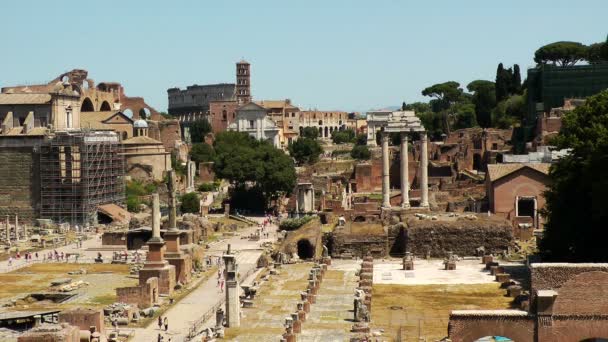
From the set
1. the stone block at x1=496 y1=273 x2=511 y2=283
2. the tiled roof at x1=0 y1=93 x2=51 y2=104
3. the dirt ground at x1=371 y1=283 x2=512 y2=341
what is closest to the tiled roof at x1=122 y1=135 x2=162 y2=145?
the tiled roof at x1=0 y1=93 x2=51 y2=104

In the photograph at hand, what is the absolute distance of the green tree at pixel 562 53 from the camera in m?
87.1

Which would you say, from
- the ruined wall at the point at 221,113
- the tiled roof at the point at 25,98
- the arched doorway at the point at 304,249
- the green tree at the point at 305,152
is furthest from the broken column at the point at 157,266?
the ruined wall at the point at 221,113

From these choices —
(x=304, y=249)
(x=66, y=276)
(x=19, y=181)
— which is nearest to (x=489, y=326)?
(x=304, y=249)

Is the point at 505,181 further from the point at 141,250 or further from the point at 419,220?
the point at 141,250

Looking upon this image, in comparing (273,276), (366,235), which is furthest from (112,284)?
(366,235)

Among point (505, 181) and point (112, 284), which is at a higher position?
point (505, 181)

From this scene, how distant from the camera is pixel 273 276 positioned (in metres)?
41.4

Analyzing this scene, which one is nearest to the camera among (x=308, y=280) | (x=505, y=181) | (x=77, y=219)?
(x=308, y=280)

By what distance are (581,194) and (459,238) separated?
11161 mm

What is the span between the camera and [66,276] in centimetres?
4616

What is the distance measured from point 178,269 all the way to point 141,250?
1252cm

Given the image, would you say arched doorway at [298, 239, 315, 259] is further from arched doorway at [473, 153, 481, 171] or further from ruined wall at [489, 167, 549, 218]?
arched doorway at [473, 153, 481, 171]

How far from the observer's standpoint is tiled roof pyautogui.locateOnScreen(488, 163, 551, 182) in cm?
5353

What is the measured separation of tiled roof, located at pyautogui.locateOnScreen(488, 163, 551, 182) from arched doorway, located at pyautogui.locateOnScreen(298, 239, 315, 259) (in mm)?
11639
